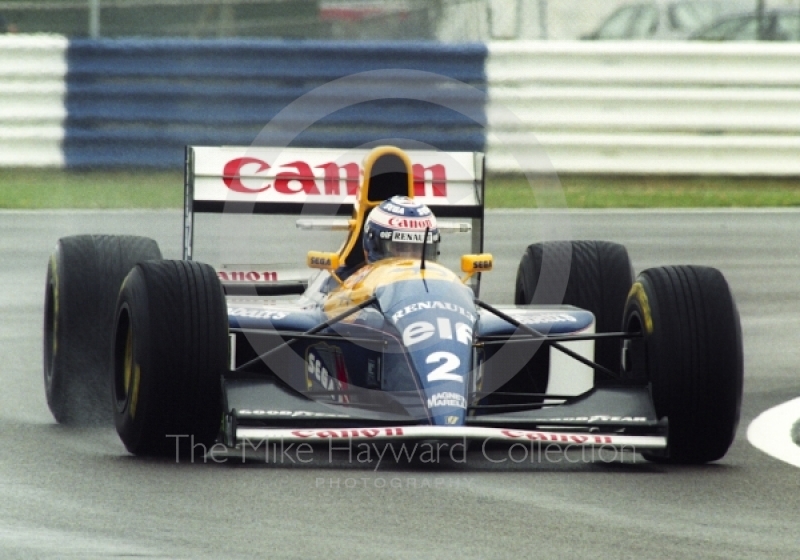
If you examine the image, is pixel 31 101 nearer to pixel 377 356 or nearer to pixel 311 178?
pixel 311 178

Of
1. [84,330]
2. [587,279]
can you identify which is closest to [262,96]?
[587,279]

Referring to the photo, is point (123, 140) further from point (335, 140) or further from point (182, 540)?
point (182, 540)

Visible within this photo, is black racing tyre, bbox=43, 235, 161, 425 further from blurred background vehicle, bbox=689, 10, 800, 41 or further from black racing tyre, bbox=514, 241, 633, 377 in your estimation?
blurred background vehicle, bbox=689, 10, 800, 41

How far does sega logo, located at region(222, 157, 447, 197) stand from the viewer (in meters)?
9.15

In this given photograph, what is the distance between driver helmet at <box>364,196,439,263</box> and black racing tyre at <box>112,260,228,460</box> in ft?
3.64

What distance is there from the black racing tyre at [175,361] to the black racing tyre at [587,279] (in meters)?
2.45

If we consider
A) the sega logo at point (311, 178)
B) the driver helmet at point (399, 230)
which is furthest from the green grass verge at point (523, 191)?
the driver helmet at point (399, 230)

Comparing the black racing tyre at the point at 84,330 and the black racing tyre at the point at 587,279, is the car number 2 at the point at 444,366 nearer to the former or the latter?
the black racing tyre at the point at 84,330

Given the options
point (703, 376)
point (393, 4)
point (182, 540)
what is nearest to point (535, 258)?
A: point (703, 376)

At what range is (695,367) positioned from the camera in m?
6.78

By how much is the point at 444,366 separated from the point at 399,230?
3.85ft

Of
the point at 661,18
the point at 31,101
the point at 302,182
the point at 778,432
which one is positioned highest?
the point at 661,18

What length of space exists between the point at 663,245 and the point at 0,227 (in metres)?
5.59

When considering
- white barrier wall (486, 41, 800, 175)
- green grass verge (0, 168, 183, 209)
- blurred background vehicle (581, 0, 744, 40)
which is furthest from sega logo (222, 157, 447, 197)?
blurred background vehicle (581, 0, 744, 40)
